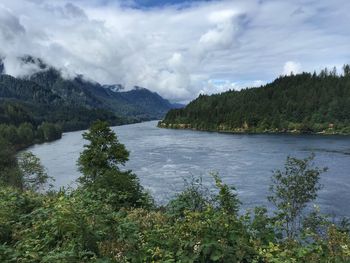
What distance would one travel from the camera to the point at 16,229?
35.5ft

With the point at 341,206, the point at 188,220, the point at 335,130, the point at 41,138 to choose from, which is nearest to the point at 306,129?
the point at 335,130

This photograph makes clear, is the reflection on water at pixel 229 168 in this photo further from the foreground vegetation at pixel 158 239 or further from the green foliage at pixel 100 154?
the foreground vegetation at pixel 158 239

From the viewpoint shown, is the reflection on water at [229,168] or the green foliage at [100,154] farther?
the reflection on water at [229,168]

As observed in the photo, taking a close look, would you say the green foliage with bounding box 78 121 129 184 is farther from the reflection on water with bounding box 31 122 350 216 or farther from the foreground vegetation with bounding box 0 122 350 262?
the foreground vegetation with bounding box 0 122 350 262

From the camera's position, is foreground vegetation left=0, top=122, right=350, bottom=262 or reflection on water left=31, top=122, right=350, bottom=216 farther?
reflection on water left=31, top=122, right=350, bottom=216

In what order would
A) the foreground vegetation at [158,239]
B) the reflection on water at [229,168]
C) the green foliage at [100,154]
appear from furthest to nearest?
1. the reflection on water at [229,168]
2. the green foliage at [100,154]
3. the foreground vegetation at [158,239]

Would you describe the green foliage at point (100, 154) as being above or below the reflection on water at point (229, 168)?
above

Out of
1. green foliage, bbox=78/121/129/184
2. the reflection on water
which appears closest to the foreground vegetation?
the reflection on water

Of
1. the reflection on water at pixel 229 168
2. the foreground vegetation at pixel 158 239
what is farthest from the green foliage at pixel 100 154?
the foreground vegetation at pixel 158 239

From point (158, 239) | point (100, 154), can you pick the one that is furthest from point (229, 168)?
point (158, 239)

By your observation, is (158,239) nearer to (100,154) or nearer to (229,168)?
(100,154)

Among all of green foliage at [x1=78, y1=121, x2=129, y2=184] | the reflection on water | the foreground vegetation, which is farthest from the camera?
the reflection on water

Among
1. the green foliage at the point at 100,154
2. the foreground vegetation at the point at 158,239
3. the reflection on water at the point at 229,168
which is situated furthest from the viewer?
the reflection on water at the point at 229,168

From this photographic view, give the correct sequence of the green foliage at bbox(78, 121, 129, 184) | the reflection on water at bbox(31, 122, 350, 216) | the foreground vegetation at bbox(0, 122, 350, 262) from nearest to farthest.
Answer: the foreground vegetation at bbox(0, 122, 350, 262) → the green foliage at bbox(78, 121, 129, 184) → the reflection on water at bbox(31, 122, 350, 216)
